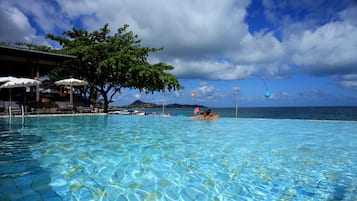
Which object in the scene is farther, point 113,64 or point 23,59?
point 113,64

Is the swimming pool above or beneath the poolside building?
beneath

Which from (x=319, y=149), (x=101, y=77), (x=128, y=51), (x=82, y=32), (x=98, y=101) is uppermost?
(x=82, y=32)

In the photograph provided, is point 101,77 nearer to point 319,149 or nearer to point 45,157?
point 45,157

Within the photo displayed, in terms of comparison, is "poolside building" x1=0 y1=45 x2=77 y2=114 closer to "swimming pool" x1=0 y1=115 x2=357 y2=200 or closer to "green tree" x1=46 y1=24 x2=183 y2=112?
"green tree" x1=46 y1=24 x2=183 y2=112

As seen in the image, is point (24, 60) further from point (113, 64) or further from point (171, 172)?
point (171, 172)

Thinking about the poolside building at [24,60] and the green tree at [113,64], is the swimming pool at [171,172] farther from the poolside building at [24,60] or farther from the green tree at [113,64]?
the green tree at [113,64]

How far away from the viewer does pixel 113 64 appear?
19.1 meters

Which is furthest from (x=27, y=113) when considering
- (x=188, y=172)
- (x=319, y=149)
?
(x=319, y=149)

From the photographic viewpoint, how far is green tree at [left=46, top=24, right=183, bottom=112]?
20.0 meters

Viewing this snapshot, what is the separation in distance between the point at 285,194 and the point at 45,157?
4656 mm

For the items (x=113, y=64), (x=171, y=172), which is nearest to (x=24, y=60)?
(x=113, y=64)

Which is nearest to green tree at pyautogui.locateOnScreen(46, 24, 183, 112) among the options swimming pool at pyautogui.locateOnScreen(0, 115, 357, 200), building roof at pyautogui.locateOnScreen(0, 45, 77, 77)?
building roof at pyautogui.locateOnScreen(0, 45, 77, 77)

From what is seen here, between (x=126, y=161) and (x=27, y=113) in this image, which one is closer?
(x=126, y=161)

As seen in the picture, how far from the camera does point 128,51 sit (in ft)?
71.6
